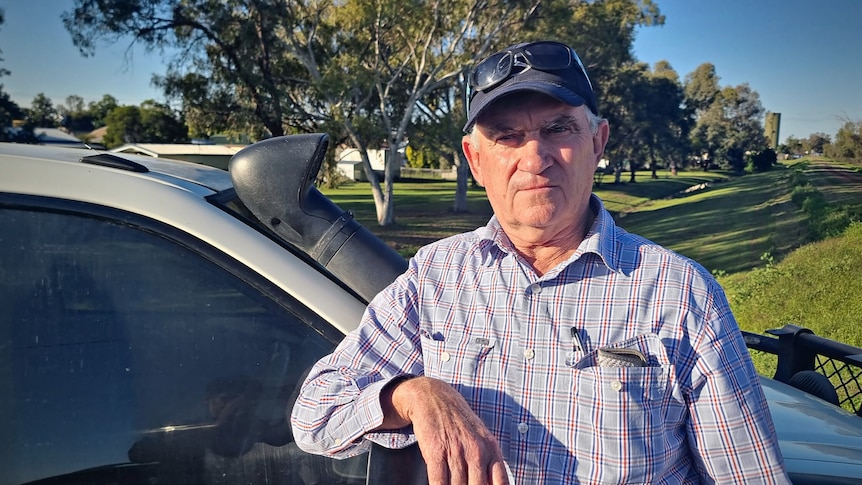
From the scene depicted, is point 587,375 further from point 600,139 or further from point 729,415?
point 600,139

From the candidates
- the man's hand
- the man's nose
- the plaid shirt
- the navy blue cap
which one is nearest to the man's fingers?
the man's hand

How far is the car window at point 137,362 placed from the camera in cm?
153

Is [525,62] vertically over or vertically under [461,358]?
over

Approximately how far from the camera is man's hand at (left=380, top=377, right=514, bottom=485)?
1359 mm

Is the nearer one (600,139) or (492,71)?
(492,71)

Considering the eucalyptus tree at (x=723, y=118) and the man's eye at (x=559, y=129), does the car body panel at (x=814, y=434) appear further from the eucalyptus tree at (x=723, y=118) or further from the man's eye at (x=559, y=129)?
the eucalyptus tree at (x=723, y=118)

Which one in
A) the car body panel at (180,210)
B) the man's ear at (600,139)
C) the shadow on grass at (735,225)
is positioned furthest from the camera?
the shadow on grass at (735,225)

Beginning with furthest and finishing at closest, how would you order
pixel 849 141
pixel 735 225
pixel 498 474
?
1. pixel 735 225
2. pixel 849 141
3. pixel 498 474

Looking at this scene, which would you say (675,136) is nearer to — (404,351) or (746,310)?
(746,310)

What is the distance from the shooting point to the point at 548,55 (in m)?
1.74

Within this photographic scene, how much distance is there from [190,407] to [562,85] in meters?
1.15

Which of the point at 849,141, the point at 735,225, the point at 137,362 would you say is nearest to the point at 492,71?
the point at 137,362

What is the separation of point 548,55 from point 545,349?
2.41ft

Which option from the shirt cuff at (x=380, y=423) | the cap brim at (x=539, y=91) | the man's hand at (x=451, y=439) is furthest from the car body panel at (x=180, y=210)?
the cap brim at (x=539, y=91)
